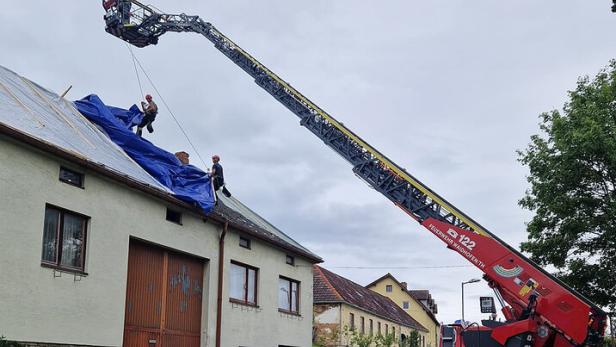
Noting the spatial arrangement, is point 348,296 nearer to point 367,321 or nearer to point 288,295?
point 367,321

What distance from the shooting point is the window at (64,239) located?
13867 millimetres

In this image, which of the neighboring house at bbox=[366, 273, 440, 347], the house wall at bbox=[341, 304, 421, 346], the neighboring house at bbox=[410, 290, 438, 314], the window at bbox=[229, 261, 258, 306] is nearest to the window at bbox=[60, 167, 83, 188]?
the window at bbox=[229, 261, 258, 306]

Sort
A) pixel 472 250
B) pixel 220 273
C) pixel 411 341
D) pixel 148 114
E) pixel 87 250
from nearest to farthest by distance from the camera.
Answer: pixel 87 250 < pixel 472 250 < pixel 220 273 < pixel 148 114 < pixel 411 341

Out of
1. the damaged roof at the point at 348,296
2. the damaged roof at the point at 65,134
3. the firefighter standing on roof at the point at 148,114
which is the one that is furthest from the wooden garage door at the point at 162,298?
the damaged roof at the point at 348,296

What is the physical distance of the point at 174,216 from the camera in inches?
728

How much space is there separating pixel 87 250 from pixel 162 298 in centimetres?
355

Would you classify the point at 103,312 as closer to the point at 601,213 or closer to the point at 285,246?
the point at 285,246

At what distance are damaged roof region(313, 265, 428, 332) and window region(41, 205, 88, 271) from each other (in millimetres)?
29768

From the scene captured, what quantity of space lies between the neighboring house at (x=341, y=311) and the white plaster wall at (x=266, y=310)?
16.7m

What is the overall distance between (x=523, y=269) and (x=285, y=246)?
30.8 feet

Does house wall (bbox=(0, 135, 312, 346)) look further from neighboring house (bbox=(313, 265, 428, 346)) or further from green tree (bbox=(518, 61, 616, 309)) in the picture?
neighboring house (bbox=(313, 265, 428, 346))


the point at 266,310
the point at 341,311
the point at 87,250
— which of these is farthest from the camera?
the point at 341,311

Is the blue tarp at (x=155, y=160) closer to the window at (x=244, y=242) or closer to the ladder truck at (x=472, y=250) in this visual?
the window at (x=244, y=242)

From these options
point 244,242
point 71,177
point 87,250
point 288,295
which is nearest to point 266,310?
point 288,295
